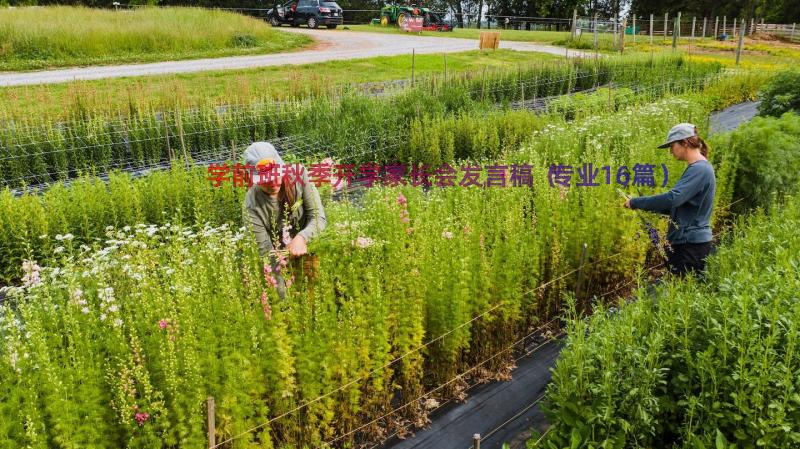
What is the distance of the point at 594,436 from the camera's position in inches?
107

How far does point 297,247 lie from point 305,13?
2674cm

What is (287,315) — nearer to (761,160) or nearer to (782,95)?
(761,160)

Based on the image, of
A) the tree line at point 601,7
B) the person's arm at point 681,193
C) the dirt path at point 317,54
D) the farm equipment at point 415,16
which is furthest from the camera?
the tree line at point 601,7

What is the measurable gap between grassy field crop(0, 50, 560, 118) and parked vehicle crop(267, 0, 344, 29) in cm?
885

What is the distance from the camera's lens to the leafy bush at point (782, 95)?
→ 9844mm

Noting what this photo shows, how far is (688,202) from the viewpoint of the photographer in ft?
14.3

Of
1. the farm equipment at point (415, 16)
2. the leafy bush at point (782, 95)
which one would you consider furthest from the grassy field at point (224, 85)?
the farm equipment at point (415, 16)

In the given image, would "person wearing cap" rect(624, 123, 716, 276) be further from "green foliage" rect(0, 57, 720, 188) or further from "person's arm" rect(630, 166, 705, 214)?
A: "green foliage" rect(0, 57, 720, 188)

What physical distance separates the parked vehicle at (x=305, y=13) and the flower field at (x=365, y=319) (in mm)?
23114

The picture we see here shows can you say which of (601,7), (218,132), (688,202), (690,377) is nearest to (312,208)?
(690,377)

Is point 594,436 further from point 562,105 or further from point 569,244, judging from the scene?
point 562,105

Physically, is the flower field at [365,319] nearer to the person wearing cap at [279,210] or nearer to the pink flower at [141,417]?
the pink flower at [141,417]

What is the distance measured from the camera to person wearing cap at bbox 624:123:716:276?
4246mm

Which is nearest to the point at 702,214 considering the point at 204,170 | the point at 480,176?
the point at 480,176
